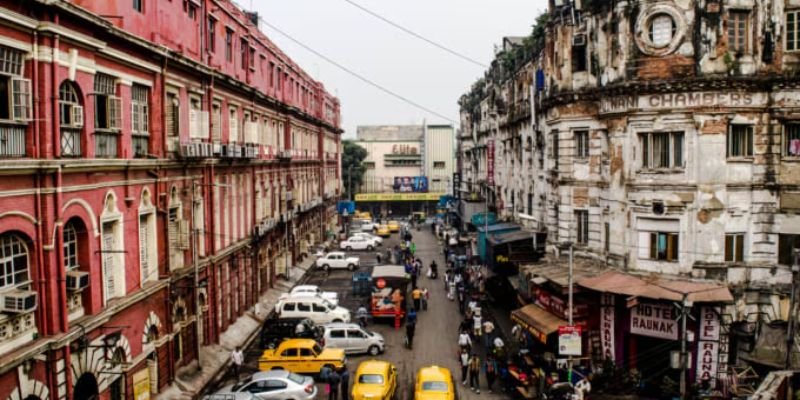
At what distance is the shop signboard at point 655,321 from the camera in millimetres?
24703

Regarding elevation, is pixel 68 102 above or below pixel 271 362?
above

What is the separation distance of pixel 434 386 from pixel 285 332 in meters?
Answer: 11.1

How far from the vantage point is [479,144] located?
66.8 meters

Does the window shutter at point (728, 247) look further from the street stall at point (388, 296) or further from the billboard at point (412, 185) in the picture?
the billboard at point (412, 185)

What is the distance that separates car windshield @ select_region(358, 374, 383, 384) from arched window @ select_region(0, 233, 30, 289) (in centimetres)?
1219

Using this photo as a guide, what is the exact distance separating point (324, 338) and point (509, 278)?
11.7m

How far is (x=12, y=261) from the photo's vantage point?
15016 mm

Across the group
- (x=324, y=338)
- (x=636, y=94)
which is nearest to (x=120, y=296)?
(x=324, y=338)

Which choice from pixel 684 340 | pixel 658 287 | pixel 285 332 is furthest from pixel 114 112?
pixel 658 287

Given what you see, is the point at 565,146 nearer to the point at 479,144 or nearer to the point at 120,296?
the point at 120,296

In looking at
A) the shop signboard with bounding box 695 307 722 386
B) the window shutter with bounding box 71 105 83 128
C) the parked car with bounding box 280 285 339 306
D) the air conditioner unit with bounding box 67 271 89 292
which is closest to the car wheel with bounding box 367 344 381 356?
the parked car with bounding box 280 285 339 306

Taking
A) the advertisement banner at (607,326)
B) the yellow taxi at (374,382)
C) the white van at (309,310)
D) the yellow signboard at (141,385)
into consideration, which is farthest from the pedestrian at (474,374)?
the yellow signboard at (141,385)

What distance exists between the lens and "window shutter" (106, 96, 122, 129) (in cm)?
1980

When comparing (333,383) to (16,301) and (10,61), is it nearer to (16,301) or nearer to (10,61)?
(16,301)
